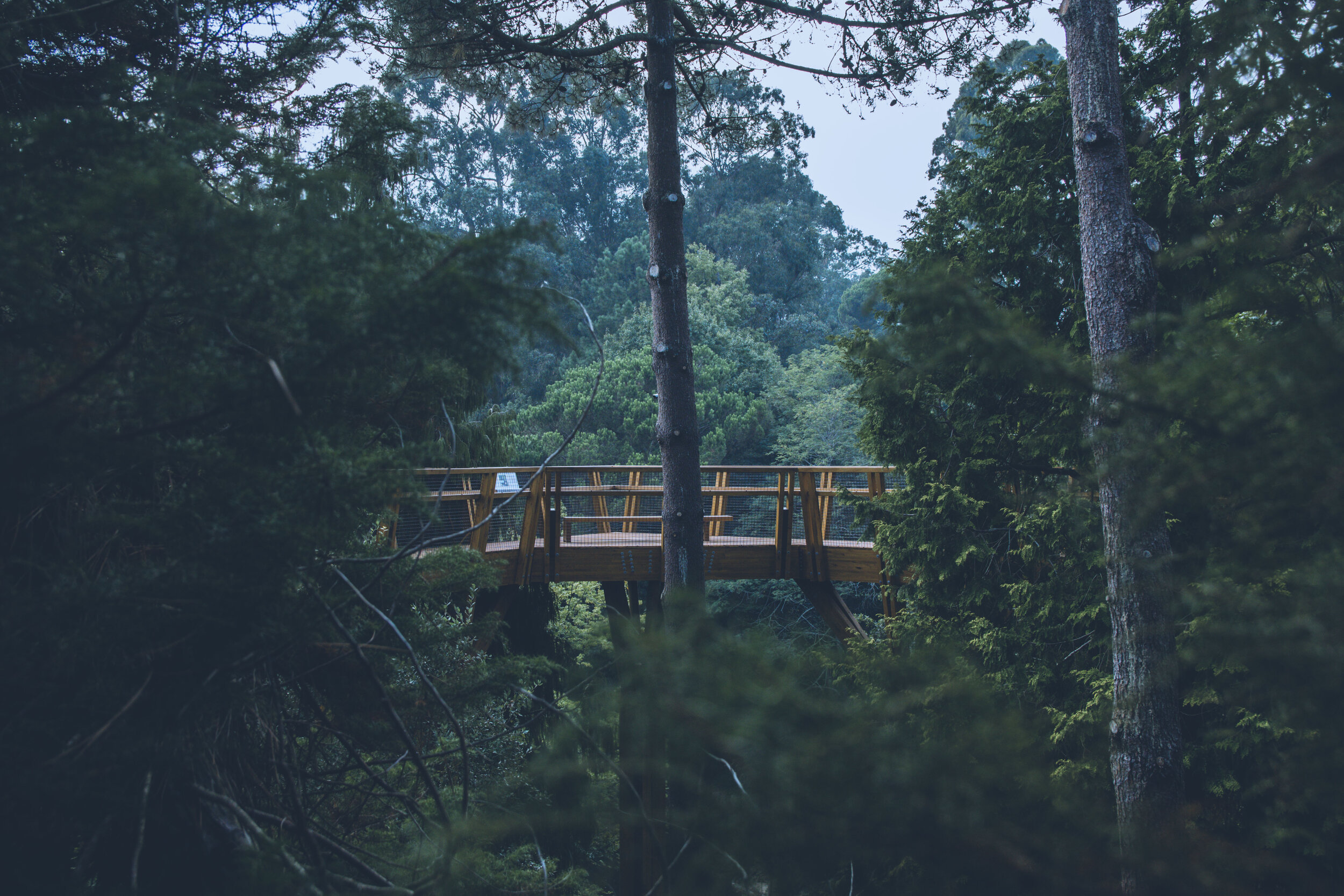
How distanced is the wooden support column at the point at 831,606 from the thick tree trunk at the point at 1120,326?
3194 millimetres

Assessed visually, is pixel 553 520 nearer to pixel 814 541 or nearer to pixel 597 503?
pixel 814 541

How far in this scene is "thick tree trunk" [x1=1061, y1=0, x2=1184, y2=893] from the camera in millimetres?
3654

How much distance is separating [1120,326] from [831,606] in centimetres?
416

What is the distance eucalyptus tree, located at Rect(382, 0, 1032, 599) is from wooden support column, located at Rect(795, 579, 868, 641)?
2.56m

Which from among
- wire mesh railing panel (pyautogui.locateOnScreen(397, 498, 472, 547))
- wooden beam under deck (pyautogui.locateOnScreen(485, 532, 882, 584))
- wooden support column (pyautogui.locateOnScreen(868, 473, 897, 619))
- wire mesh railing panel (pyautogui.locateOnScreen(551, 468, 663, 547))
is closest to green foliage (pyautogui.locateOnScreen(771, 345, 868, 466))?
wire mesh railing panel (pyautogui.locateOnScreen(551, 468, 663, 547))

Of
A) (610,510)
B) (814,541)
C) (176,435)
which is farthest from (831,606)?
(610,510)

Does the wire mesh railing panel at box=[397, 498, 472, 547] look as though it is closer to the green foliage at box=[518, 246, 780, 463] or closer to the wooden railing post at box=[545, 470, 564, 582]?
the wooden railing post at box=[545, 470, 564, 582]

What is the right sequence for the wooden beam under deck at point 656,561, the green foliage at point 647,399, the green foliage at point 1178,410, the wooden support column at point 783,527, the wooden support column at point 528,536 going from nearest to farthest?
the green foliage at point 1178,410, the wooden support column at point 528,536, the wooden beam under deck at point 656,561, the wooden support column at point 783,527, the green foliage at point 647,399

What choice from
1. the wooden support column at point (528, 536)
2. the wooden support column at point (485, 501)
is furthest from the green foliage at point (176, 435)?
the wooden support column at point (528, 536)

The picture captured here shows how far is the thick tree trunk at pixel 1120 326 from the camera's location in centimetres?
365

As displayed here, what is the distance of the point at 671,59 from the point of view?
5.38m

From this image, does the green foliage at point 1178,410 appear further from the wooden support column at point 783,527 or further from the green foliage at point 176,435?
the wooden support column at point 783,527

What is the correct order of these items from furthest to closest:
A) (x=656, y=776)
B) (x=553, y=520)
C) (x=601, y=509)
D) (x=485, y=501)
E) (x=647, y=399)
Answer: (x=647, y=399) → (x=601, y=509) → (x=553, y=520) → (x=485, y=501) → (x=656, y=776)

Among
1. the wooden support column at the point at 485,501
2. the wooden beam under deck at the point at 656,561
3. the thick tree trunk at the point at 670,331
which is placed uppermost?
the thick tree trunk at the point at 670,331
